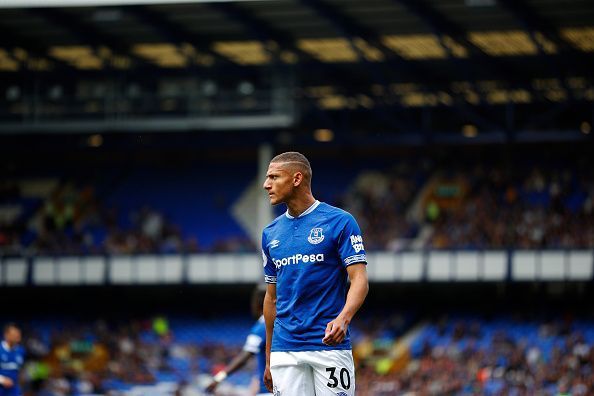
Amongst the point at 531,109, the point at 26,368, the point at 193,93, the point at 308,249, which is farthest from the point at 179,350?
the point at 308,249

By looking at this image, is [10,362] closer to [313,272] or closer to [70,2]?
[313,272]

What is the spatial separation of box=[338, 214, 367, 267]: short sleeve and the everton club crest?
120mm

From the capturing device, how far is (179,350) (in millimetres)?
34250

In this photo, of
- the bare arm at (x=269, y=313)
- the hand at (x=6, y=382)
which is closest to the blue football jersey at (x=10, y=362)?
the hand at (x=6, y=382)

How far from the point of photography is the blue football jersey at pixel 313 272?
23.1 ft

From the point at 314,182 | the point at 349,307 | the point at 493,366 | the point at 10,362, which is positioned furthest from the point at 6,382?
the point at 314,182

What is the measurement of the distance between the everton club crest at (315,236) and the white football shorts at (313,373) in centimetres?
68

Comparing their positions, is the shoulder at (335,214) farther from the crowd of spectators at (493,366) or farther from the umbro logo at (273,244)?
the crowd of spectators at (493,366)

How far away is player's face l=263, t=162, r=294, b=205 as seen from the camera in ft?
23.4

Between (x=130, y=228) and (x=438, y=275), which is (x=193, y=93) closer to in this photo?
(x=130, y=228)

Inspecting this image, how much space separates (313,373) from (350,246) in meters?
0.82

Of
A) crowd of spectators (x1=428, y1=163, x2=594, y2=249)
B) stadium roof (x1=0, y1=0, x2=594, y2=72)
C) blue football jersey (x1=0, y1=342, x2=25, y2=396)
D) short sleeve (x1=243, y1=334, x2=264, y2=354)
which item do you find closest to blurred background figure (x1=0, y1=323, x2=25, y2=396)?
blue football jersey (x1=0, y1=342, x2=25, y2=396)

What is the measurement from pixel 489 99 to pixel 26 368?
1609cm

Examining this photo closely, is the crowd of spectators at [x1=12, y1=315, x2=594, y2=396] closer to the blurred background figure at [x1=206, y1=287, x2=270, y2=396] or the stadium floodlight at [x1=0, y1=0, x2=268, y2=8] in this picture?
the stadium floodlight at [x1=0, y1=0, x2=268, y2=8]
